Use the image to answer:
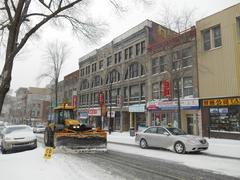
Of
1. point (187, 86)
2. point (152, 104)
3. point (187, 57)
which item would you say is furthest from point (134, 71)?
point (187, 86)

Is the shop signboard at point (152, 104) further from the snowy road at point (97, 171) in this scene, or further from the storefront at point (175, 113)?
the snowy road at point (97, 171)

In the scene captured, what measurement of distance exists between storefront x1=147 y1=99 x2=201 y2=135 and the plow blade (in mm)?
10884

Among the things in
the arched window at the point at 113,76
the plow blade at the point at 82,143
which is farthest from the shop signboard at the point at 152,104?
the plow blade at the point at 82,143

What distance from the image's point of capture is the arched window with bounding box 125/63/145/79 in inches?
1352

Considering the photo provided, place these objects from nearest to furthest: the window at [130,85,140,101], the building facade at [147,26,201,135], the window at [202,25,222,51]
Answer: the window at [202,25,222,51]
the building facade at [147,26,201,135]
the window at [130,85,140,101]

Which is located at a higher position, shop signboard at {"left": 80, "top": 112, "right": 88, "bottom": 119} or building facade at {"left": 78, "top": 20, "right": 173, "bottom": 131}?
building facade at {"left": 78, "top": 20, "right": 173, "bottom": 131}

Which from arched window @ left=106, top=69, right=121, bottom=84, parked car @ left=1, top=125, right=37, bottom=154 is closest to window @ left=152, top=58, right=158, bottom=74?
arched window @ left=106, top=69, right=121, bottom=84

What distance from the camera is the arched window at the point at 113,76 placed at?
130ft

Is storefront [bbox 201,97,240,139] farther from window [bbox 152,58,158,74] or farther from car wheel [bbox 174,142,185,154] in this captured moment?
car wheel [bbox 174,142,185,154]

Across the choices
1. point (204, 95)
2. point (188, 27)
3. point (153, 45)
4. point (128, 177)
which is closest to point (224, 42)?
point (188, 27)

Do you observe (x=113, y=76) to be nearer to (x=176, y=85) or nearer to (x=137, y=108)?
(x=137, y=108)

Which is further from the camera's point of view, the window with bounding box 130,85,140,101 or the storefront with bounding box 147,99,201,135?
the window with bounding box 130,85,140,101

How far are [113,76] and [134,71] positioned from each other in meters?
6.12

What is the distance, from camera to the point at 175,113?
2798 cm
